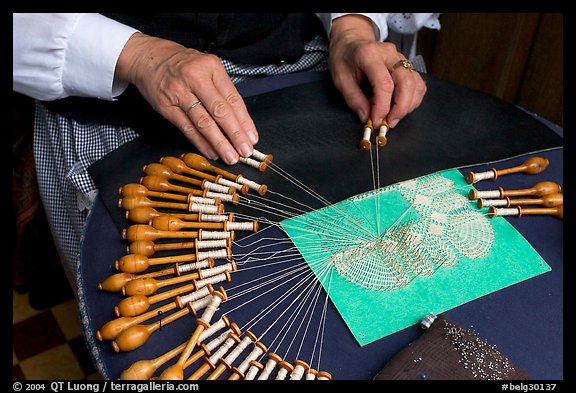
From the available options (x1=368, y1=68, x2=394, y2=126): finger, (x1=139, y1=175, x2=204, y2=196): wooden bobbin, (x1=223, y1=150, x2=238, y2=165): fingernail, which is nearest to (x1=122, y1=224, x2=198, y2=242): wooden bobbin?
(x1=139, y1=175, x2=204, y2=196): wooden bobbin

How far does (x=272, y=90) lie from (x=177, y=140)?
324 millimetres

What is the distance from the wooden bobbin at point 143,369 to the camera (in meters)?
0.82

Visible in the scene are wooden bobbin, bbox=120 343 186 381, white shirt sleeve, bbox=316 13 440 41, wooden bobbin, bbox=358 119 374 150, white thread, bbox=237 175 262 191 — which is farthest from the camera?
white shirt sleeve, bbox=316 13 440 41

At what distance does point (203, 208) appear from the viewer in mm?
1094

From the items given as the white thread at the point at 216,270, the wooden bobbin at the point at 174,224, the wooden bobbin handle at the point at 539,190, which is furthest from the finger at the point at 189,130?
the wooden bobbin handle at the point at 539,190

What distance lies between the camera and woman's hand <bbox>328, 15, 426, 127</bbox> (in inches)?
51.3

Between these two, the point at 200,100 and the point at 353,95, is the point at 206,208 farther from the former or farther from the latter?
the point at 353,95

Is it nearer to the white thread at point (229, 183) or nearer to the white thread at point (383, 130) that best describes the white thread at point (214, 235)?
the white thread at point (229, 183)

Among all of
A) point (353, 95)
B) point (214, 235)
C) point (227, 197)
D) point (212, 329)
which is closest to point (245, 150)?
point (227, 197)

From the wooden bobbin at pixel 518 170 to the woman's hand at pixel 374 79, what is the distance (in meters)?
0.24

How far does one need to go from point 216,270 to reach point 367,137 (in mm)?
495

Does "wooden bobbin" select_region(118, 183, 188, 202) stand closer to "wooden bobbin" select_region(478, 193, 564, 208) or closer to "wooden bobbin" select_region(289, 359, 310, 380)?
"wooden bobbin" select_region(289, 359, 310, 380)
